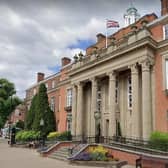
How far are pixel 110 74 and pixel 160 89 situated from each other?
220 inches

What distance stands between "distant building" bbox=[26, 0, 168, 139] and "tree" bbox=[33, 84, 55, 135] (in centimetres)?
951

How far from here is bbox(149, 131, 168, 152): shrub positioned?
2002 cm

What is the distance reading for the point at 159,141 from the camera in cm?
2053

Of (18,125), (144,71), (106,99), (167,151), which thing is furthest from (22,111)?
(167,151)

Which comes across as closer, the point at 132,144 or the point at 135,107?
the point at 132,144

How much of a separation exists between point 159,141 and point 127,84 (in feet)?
31.8

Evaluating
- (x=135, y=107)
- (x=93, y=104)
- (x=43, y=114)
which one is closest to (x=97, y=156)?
(x=135, y=107)

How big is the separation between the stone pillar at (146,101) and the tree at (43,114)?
20.7 metres

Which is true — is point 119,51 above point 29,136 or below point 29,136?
above

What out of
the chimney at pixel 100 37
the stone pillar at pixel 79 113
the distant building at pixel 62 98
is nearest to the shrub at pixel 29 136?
the distant building at pixel 62 98

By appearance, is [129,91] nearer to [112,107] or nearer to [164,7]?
[112,107]

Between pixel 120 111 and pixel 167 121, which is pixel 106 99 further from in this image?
pixel 167 121

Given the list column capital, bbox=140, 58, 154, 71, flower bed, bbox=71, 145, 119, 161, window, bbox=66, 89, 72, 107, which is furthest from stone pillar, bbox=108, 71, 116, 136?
window, bbox=66, 89, 72, 107

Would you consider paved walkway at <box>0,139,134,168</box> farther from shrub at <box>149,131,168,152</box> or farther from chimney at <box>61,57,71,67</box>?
chimney at <box>61,57,71,67</box>
